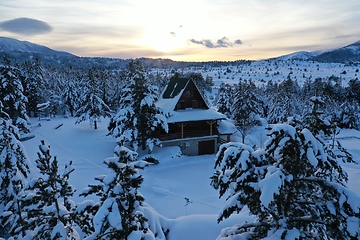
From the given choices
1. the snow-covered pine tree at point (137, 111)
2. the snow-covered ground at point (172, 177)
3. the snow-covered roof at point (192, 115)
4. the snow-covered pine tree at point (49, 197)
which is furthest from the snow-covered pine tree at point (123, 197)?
the snow-covered roof at point (192, 115)

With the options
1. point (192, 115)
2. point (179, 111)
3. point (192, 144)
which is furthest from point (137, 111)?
point (192, 144)

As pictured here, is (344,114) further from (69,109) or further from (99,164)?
(69,109)

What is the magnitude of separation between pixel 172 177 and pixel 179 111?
939 cm

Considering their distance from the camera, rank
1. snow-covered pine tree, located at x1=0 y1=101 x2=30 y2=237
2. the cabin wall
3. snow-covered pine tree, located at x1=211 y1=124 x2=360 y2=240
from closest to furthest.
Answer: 1. snow-covered pine tree, located at x1=211 y1=124 x2=360 y2=240
2. snow-covered pine tree, located at x1=0 y1=101 x2=30 y2=237
3. the cabin wall

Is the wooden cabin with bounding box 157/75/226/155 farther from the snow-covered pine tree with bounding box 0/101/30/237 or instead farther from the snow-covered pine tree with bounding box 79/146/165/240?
the snow-covered pine tree with bounding box 79/146/165/240

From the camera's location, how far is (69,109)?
59344mm

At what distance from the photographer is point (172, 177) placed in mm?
24828

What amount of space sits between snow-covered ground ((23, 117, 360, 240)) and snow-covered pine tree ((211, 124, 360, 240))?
6922 millimetres

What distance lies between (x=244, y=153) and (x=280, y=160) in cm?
88

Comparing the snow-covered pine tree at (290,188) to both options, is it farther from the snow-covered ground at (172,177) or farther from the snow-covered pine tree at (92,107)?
the snow-covered pine tree at (92,107)

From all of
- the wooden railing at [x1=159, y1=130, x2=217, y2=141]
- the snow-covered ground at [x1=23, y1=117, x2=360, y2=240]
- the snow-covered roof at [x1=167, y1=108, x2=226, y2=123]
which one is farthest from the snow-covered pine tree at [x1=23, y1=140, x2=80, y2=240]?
the wooden railing at [x1=159, y1=130, x2=217, y2=141]

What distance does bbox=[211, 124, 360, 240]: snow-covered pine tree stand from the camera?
19.2ft

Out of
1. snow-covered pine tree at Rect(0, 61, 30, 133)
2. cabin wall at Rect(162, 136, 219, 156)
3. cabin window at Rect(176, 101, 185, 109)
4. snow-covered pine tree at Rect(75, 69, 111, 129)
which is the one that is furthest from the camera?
snow-covered pine tree at Rect(75, 69, 111, 129)

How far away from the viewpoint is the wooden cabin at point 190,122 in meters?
30.1
